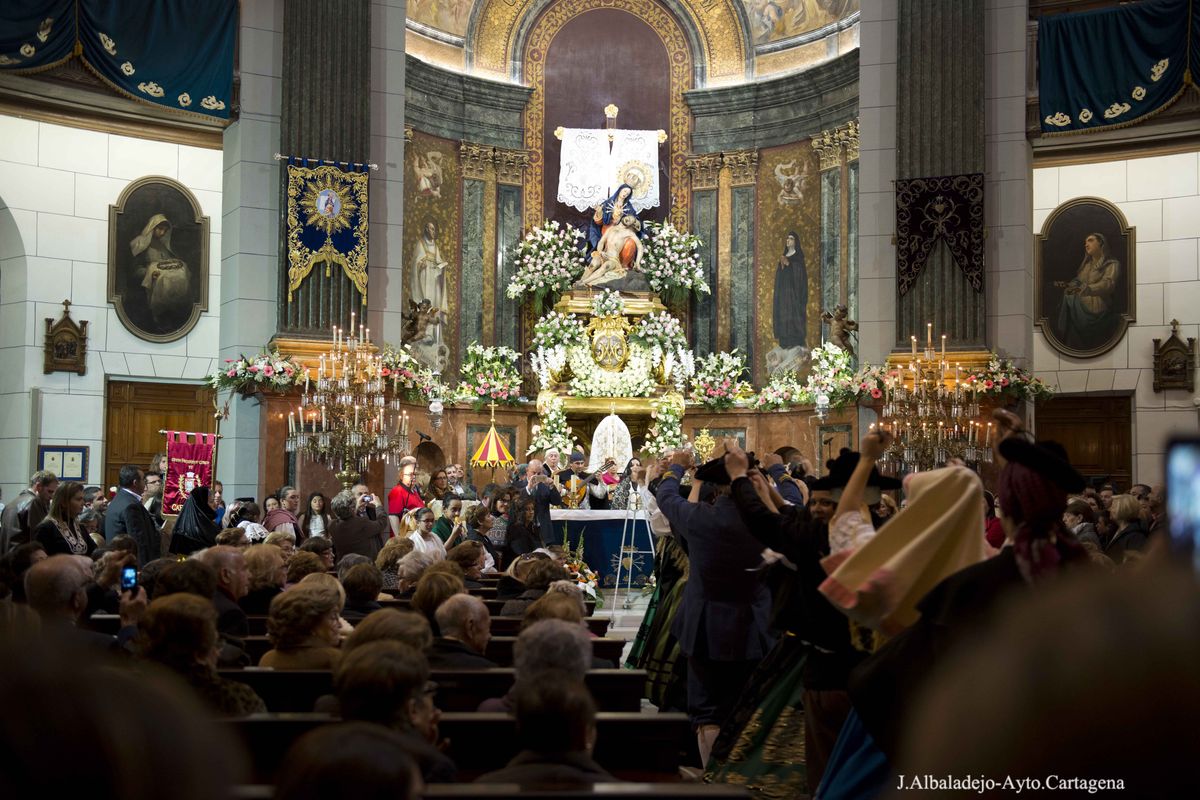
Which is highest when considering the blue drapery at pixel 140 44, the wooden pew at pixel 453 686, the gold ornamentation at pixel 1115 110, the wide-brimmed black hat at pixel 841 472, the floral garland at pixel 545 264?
the blue drapery at pixel 140 44

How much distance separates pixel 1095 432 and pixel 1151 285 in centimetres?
216

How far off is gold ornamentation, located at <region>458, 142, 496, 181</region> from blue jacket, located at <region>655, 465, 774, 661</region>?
1451 cm

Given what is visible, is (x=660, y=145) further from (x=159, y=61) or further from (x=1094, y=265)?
(x=159, y=61)

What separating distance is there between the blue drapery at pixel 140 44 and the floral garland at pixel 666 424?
25.3ft

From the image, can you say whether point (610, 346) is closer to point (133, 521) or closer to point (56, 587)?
point (133, 521)

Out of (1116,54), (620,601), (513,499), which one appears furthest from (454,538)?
(1116,54)

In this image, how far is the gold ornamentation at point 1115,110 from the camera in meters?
15.2

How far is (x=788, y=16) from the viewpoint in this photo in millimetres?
20469

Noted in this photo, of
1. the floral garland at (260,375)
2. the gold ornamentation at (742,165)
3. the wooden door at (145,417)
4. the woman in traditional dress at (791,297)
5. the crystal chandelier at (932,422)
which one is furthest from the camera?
the gold ornamentation at (742,165)

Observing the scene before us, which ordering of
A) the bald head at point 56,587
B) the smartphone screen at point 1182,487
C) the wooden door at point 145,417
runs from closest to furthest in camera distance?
the smartphone screen at point 1182,487 → the bald head at point 56,587 → the wooden door at point 145,417

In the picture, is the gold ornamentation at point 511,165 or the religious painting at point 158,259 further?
the gold ornamentation at point 511,165

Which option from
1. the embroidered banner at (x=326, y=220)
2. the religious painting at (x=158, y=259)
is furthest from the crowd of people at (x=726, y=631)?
the religious painting at (x=158, y=259)

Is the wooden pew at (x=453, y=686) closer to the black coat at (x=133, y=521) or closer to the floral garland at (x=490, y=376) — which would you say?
the black coat at (x=133, y=521)

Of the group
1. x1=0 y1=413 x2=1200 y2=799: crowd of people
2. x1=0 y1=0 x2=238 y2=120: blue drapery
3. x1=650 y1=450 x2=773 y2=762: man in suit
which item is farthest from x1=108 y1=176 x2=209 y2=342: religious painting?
x1=650 y1=450 x2=773 y2=762: man in suit
